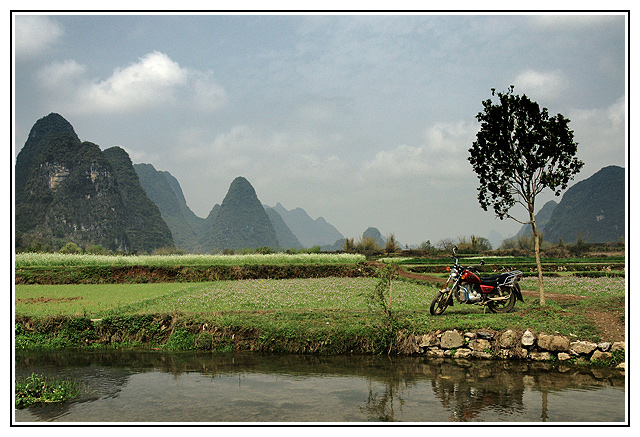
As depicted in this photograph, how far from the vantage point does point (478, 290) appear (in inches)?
390

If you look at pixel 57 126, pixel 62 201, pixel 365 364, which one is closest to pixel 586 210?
pixel 365 364

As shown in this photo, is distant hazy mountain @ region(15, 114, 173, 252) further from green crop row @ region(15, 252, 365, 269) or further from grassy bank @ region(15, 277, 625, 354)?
grassy bank @ region(15, 277, 625, 354)

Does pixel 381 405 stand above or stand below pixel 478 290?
below

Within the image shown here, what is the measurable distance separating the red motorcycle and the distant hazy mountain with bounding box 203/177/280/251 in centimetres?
12211

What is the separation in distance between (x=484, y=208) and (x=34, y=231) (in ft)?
299

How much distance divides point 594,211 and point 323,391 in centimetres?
9002

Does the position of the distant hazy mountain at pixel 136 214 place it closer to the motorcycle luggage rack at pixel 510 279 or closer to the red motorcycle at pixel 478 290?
the red motorcycle at pixel 478 290

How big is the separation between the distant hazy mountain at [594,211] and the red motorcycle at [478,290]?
67.3 m

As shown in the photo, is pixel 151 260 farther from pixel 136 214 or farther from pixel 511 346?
pixel 136 214

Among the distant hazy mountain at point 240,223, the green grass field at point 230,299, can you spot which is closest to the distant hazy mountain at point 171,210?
the distant hazy mountain at point 240,223

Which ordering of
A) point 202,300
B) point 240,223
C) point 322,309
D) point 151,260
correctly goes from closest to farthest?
point 322,309 → point 202,300 → point 151,260 → point 240,223

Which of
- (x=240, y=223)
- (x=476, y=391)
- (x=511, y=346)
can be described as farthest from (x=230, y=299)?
(x=240, y=223)

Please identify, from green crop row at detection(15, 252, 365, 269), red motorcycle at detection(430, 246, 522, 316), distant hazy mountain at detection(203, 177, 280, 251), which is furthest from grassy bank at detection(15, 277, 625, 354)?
distant hazy mountain at detection(203, 177, 280, 251)
